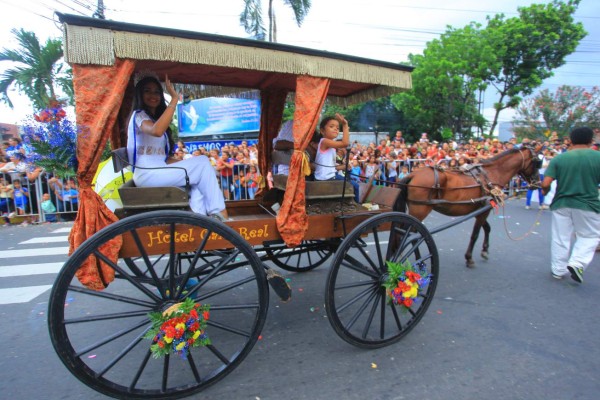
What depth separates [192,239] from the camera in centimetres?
262

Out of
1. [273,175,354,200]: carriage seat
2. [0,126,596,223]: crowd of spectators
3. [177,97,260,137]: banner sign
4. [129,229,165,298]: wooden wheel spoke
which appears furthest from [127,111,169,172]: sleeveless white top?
[177,97,260,137]: banner sign

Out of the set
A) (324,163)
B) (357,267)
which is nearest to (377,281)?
(357,267)

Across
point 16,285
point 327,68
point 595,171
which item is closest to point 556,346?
point 595,171

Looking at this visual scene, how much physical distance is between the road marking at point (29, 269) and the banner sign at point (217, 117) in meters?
13.8

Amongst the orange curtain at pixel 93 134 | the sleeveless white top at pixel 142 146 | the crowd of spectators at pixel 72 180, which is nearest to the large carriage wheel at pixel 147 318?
the orange curtain at pixel 93 134

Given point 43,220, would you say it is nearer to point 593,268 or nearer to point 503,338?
point 503,338

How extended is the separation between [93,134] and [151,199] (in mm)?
595

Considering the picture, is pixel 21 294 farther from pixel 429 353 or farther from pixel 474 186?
pixel 474 186

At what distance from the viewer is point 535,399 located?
2.46 metres

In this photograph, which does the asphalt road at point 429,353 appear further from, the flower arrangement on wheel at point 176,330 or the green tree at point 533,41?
the green tree at point 533,41

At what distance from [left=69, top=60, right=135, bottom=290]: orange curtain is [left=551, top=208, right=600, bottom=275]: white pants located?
501cm

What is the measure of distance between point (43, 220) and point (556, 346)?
32.2 ft

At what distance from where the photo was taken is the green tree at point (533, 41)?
23.9 metres

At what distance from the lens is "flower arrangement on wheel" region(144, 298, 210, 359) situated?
2.25 m
